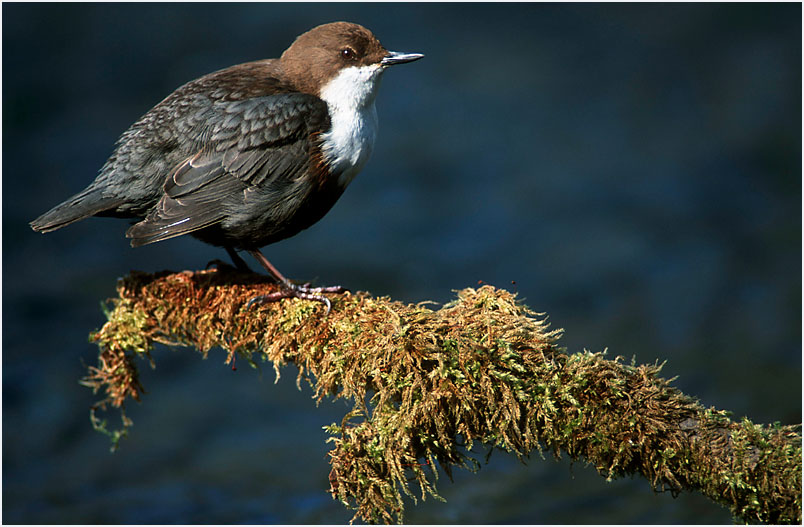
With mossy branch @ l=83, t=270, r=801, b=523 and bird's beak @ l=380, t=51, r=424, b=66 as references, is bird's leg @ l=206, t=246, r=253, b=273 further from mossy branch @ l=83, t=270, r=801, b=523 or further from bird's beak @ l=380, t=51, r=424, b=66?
bird's beak @ l=380, t=51, r=424, b=66

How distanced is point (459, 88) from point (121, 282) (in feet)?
17.6

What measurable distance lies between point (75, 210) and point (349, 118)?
50.3 inches

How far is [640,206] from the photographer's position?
25.0 feet

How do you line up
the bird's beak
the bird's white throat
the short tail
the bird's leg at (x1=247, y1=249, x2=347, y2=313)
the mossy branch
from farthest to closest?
1. the bird's beak
2. the bird's white throat
3. the short tail
4. the bird's leg at (x1=247, y1=249, x2=347, y2=313)
5. the mossy branch

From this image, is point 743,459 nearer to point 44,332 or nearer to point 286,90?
point 286,90

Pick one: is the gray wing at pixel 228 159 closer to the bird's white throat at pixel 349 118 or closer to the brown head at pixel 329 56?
the bird's white throat at pixel 349 118

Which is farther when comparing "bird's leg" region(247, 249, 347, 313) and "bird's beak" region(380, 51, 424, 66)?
"bird's beak" region(380, 51, 424, 66)

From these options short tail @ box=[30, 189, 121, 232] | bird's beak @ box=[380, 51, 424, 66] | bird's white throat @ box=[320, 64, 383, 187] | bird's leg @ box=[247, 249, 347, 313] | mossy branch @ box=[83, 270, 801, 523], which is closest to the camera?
mossy branch @ box=[83, 270, 801, 523]

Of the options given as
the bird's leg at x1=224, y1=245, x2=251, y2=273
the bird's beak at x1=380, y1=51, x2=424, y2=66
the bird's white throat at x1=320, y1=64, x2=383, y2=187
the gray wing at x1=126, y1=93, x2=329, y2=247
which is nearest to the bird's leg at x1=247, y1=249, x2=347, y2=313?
the bird's leg at x1=224, y1=245, x2=251, y2=273

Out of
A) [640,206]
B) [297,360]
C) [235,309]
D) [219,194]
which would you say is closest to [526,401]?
[297,360]

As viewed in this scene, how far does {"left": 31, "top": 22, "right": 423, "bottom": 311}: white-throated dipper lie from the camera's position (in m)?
3.37

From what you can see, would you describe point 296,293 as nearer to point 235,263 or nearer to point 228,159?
point 235,263

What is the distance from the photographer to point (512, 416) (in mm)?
2443

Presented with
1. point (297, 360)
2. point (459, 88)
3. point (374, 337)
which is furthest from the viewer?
point (459, 88)
